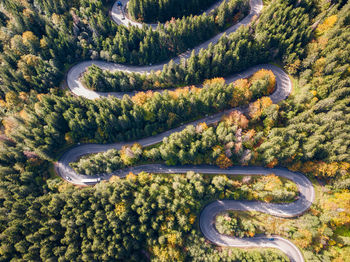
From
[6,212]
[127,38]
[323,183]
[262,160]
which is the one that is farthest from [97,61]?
[323,183]

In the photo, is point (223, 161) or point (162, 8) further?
point (162, 8)

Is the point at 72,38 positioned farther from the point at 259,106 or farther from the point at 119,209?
the point at 259,106

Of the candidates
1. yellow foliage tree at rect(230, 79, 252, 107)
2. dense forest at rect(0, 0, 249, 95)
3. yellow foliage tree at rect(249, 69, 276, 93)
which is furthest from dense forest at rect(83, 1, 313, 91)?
dense forest at rect(0, 0, 249, 95)

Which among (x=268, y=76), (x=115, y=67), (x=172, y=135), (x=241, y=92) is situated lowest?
(x=172, y=135)

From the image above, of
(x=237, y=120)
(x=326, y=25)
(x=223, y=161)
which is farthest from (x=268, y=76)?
(x=223, y=161)

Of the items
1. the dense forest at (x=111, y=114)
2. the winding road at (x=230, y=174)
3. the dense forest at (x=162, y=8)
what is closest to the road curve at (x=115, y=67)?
the winding road at (x=230, y=174)

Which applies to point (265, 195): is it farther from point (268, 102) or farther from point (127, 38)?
point (127, 38)
